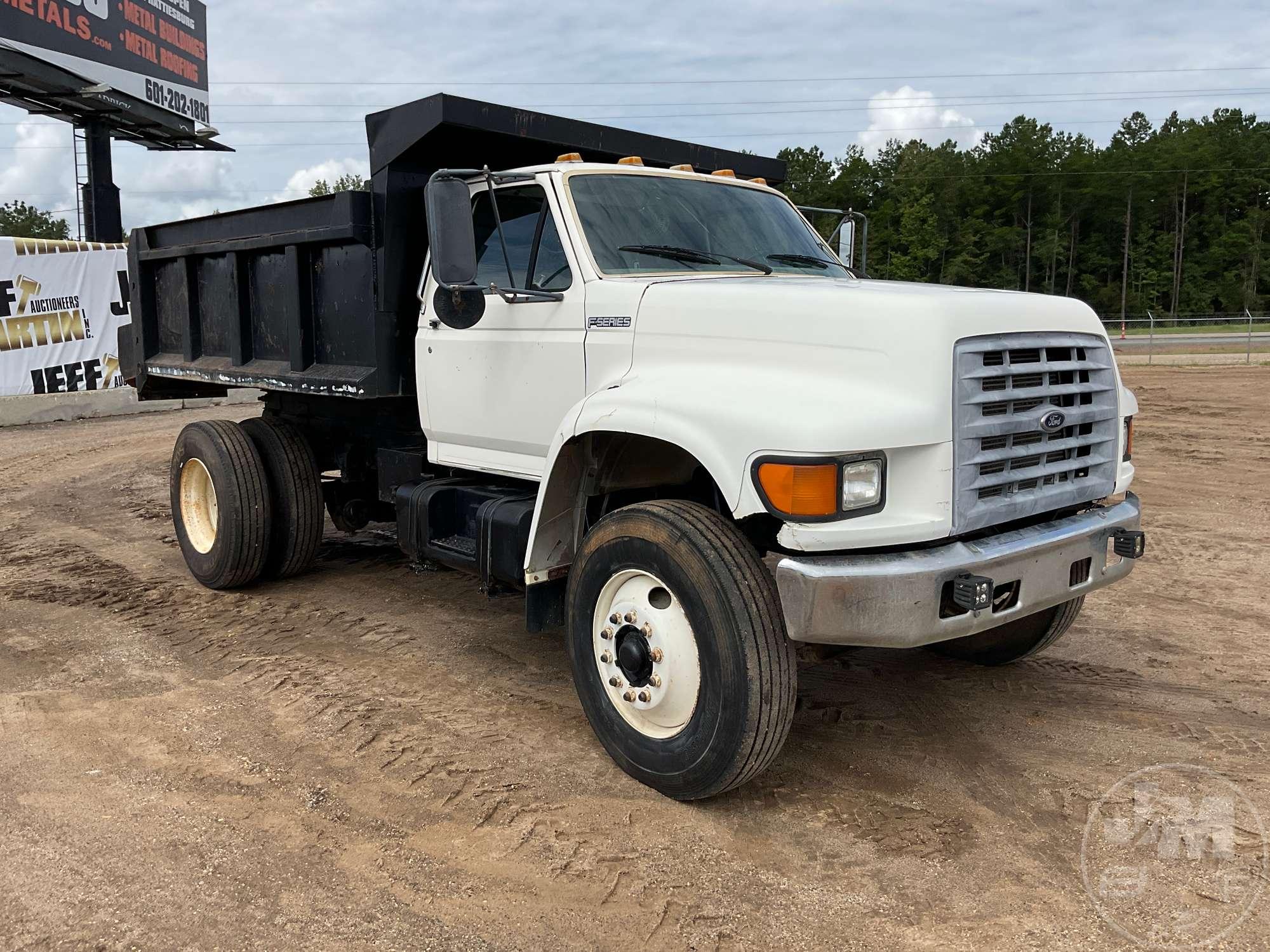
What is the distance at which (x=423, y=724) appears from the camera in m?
4.54

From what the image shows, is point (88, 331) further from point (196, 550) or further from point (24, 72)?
point (196, 550)

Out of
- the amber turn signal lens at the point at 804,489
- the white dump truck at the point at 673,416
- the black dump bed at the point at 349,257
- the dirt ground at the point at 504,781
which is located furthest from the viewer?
the black dump bed at the point at 349,257

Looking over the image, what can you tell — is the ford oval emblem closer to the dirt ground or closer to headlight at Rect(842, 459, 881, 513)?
headlight at Rect(842, 459, 881, 513)

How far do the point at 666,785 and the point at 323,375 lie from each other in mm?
3226

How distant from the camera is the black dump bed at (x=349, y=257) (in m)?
5.31

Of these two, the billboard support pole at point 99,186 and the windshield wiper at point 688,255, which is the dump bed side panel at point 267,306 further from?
the billboard support pole at point 99,186

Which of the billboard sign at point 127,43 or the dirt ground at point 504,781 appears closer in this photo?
the dirt ground at point 504,781

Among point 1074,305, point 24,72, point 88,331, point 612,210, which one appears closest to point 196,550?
point 612,210

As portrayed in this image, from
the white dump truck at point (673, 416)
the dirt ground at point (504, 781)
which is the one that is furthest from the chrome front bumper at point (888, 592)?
the dirt ground at point (504, 781)

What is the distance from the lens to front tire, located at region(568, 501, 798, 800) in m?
3.52

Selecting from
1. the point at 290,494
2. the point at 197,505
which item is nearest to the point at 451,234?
the point at 290,494

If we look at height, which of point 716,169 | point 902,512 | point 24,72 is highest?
point 24,72

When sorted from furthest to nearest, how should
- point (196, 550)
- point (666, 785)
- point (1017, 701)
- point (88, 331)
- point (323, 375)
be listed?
1. point (88, 331)
2. point (196, 550)
3. point (323, 375)
4. point (1017, 701)
5. point (666, 785)

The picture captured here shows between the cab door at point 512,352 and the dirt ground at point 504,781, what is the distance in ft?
3.88
